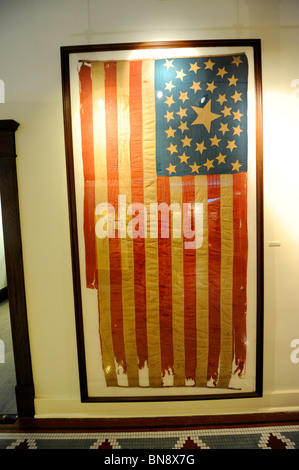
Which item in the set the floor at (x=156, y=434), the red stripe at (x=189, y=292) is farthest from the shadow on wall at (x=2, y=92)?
the floor at (x=156, y=434)

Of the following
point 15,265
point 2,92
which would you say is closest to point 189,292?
point 15,265

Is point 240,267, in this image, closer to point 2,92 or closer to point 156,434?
point 156,434

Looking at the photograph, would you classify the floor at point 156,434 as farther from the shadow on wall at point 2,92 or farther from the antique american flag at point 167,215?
the shadow on wall at point 2,92

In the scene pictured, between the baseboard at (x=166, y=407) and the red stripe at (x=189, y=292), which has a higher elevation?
the red stripe at (x=189, y=292)

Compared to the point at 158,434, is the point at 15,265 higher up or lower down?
higher up

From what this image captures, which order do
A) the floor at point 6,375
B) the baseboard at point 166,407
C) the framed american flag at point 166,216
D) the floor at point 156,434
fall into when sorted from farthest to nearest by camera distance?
the floor at point 6,375 → the baseboard at point 166,407 → the framed american flag at point 166,216 → the floor at point 156,434

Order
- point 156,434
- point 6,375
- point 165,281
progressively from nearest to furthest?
point 156,434
point 165,281
point 6,375

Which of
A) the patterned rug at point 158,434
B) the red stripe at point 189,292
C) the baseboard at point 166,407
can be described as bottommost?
the patterned rug at point 158,434

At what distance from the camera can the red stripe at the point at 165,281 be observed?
6.27 ft

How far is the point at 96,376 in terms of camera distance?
2051mm

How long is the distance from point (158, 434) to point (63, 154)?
245cm

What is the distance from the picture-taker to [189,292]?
6.45ft

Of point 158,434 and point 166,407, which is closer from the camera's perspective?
point 158,434

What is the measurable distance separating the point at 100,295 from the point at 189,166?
1.34m
